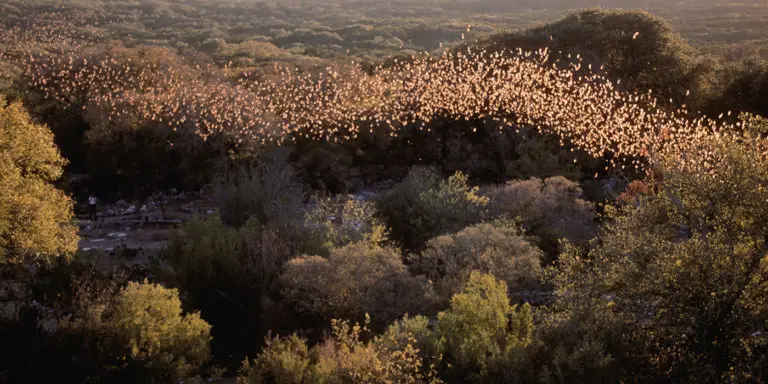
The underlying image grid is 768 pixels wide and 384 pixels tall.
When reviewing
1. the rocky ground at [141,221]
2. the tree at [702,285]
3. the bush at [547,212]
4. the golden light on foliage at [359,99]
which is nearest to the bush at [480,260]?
the bush at [547,212]

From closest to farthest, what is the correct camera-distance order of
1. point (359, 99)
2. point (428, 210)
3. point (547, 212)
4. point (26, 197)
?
point (26, 197) → point (547, 212) → point (428, 210) → point (359, 99)

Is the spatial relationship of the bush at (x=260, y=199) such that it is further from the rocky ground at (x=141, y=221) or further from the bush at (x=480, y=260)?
the bush at (x=480, y=260)

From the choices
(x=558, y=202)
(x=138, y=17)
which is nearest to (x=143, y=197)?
(x=558, y=202)

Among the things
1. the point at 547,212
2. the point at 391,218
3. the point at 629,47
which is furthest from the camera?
the point at 629,47

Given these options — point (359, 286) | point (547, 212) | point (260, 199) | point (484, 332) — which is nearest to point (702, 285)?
point (484, 332)

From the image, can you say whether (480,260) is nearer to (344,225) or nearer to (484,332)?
(484,332)

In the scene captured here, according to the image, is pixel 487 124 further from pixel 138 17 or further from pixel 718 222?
pixel 138 17

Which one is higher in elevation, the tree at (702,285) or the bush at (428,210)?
the tree at (702,285)
